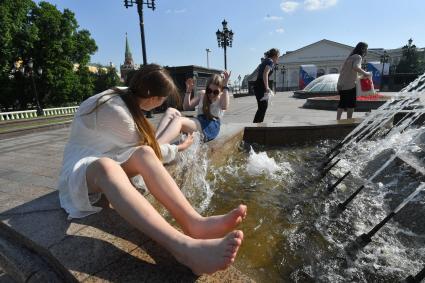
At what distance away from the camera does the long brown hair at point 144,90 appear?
206 cm

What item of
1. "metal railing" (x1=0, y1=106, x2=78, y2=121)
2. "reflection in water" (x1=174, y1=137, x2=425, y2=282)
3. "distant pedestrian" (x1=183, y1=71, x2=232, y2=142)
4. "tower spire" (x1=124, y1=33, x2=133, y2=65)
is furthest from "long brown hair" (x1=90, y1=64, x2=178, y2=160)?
"tower spire" (x1=124, y1=33, x2=133, y2=65)

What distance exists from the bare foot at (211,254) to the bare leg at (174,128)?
160 centimetres

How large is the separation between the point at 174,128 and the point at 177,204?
1568mm

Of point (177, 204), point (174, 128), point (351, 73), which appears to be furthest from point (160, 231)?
point (351, 73)

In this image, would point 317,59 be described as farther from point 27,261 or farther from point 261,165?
point 27,261

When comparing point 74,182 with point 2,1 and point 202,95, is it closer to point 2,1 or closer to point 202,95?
point 202,95

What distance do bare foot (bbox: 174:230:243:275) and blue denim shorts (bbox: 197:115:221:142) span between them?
105 inches

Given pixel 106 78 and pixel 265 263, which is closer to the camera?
pixel 265 263

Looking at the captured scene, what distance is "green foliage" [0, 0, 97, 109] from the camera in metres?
24.4

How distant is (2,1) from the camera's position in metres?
21.4

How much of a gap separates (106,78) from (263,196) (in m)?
55.3

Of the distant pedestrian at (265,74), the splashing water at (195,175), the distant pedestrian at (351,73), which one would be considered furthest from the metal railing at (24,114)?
the distant pedestrian at (351,73)

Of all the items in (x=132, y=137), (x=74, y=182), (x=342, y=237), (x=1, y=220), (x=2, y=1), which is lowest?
(x=342, y=237)

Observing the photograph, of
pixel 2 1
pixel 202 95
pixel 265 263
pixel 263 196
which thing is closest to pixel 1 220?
pixel 265 263
